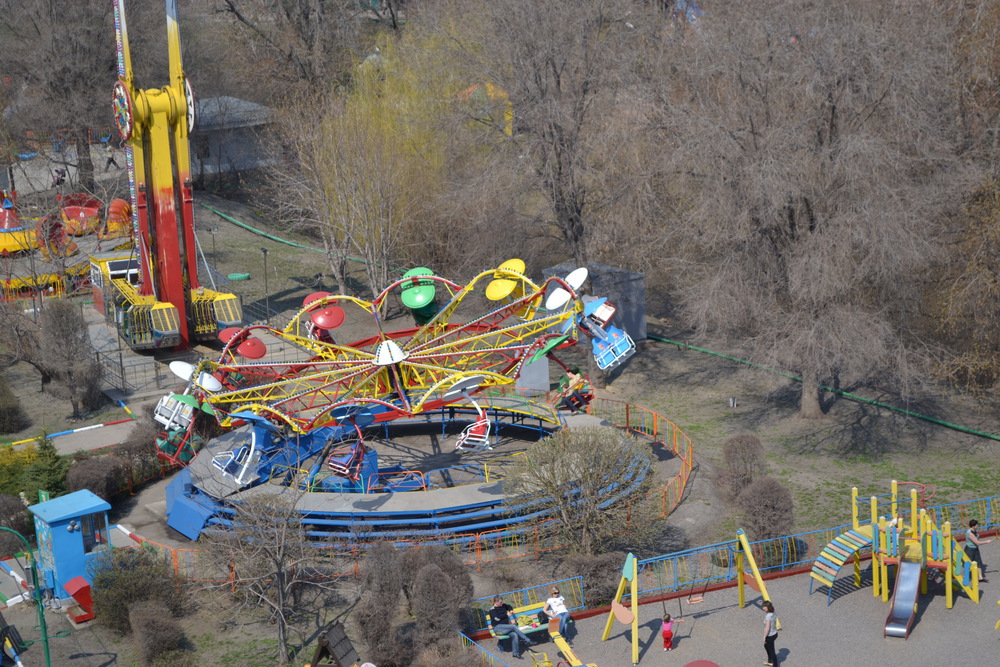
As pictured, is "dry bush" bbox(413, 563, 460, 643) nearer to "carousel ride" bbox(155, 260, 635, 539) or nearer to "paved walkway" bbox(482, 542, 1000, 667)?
"paved walkway" bbox(482, 542, 1000, 667)

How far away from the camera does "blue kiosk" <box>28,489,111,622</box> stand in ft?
73.5

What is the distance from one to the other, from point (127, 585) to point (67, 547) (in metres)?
2.08

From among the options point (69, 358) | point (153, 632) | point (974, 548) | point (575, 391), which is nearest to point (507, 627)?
point (153, 632)

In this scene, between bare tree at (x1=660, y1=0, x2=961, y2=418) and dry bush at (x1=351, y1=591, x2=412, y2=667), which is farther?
bare tree at (x1=660, y1=0, x2=961, y2=418)

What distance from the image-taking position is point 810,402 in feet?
104

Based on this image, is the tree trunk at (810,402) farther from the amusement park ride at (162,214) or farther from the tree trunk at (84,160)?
the tree trunk at (84,160)

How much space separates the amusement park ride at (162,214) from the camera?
3616cm

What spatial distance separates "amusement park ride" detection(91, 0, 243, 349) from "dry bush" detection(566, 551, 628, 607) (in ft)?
65.2

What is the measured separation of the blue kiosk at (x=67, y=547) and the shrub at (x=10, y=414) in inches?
390

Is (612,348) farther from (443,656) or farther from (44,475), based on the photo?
(44,475)

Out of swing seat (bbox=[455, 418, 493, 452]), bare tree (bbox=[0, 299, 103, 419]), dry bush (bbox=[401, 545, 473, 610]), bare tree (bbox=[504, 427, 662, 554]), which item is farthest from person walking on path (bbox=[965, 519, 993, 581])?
bare tree (bbox=[0, 299, 103, 419])

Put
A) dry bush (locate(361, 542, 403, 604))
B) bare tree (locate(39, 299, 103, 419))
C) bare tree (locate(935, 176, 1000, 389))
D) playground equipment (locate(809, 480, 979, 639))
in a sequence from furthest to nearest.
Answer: bare tree (locate(39, 299, 103, 419)) → bare tree (locate(935, 176, 1000, 389)) → playground equipment (locate(809, 480, 979, 639)) → dry bush (locate(361, 542, 403, 604))

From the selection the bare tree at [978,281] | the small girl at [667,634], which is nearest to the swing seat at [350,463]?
the small girl at [667,634]

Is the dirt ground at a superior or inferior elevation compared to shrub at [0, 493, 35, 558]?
inferior
